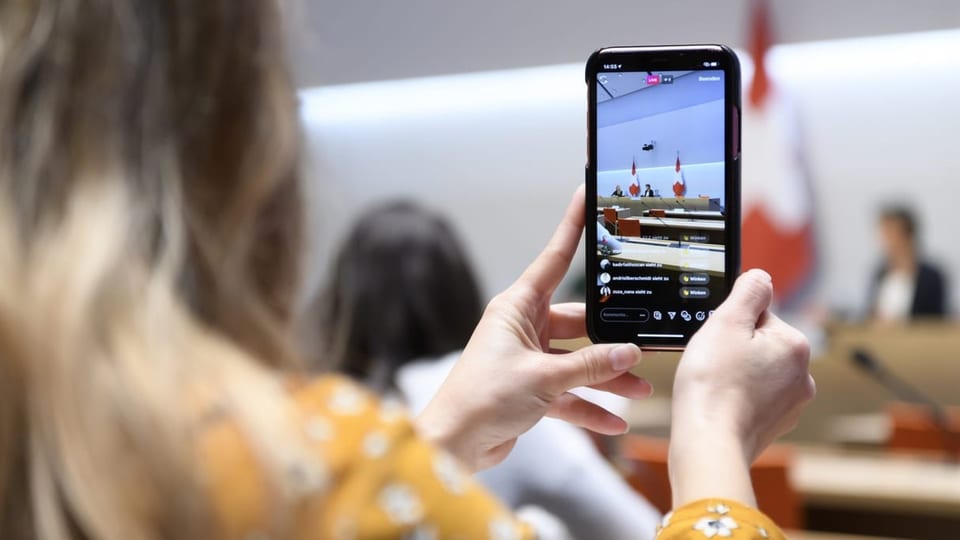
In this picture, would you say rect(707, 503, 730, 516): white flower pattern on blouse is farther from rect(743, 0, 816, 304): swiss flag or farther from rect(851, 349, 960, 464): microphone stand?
rect(743, 0, 816, 304): swiss flag

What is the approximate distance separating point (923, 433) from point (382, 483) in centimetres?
264

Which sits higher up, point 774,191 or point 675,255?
point 675,255

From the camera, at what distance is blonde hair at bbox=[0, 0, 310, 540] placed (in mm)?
400

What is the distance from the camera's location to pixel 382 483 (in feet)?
1.45

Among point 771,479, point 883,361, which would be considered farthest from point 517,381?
point 883,361

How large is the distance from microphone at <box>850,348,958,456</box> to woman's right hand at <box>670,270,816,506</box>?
6.84 feet

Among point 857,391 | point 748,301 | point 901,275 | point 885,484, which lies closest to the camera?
point 748,301

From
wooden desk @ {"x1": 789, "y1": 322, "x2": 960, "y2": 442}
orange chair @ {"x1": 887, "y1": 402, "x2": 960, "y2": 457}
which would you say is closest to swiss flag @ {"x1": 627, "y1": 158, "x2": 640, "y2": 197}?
orange chair @ {"x1": 887, "y1": 402, "x2": 960, "y2": 457}

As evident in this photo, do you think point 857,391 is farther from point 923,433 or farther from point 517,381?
point 517,381

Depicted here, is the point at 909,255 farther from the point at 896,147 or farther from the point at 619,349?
the point at 619,349

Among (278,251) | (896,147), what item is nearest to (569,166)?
(896,147)

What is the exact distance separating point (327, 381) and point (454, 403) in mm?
268

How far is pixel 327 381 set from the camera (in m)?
0.48

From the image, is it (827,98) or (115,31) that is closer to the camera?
(115,31)
